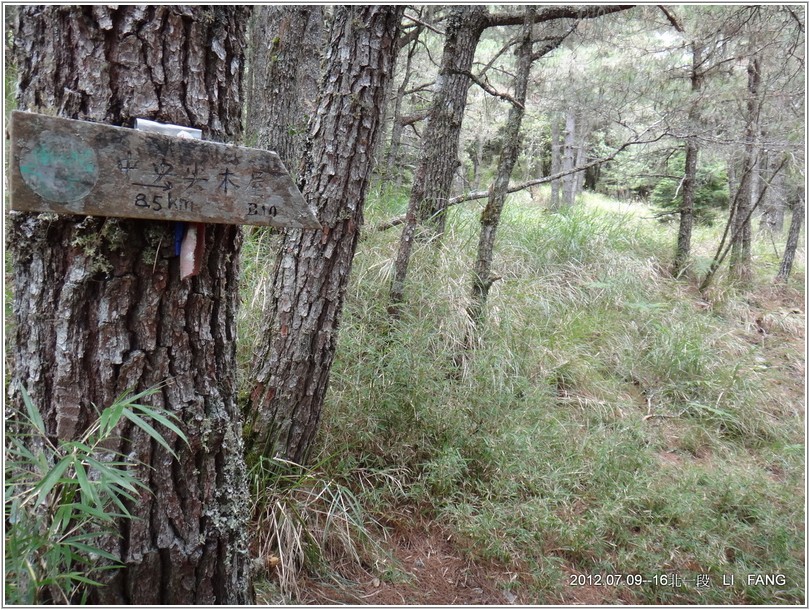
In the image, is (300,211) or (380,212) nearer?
(300,211)

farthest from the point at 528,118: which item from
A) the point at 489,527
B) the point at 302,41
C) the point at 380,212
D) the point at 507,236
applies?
the point at 489,527

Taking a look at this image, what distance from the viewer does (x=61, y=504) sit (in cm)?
131

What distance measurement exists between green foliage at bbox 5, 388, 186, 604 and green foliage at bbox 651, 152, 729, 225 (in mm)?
11559

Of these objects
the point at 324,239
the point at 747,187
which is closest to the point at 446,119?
the point at 324,239

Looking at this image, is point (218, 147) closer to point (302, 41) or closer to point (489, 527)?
point (489, 527)

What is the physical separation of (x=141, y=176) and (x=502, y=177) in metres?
3.11

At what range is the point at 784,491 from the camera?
343 centimetres

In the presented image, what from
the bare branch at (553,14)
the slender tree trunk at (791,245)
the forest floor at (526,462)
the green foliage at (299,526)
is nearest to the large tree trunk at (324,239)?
the green foliage at (299,526)

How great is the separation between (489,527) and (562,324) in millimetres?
2582

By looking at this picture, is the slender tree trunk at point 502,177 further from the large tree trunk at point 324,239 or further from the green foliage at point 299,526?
the green foliage at point 299,526

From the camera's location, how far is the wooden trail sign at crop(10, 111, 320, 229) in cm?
122

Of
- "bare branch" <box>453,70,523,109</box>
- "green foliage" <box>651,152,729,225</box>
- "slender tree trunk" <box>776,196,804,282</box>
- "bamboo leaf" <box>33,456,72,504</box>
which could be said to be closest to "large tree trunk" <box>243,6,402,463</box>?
"bare branch" <box>453,70,523,109</box>

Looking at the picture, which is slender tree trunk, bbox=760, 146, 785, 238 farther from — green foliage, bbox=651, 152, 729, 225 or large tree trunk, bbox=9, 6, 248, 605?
large tree trunk, bbox=9, 6, 248, 605

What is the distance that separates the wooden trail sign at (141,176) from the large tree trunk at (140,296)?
14 cm
